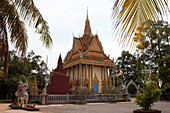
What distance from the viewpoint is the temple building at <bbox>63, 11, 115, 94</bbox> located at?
26688 millimetres

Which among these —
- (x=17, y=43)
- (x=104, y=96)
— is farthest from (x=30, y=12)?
(x=104, y=96)

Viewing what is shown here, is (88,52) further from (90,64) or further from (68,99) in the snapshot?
(68,99)

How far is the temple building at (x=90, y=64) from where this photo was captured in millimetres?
26688

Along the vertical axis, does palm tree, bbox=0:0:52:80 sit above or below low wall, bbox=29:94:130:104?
above

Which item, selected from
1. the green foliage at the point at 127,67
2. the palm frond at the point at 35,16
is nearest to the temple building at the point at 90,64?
the green foliage at the point at 127,67

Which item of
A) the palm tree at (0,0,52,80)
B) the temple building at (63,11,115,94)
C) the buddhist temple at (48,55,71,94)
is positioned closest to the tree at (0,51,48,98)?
the buddhist temple at (48,55,71,94)

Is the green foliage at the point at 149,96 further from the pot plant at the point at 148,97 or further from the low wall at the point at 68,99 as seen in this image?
the low wall at the point at 68,99

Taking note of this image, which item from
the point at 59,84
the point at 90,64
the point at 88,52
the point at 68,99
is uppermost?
the point at 88,52

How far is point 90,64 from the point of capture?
2731cm

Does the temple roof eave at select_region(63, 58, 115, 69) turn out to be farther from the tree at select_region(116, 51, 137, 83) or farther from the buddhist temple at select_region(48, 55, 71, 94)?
the tree at select_region(116, 51, 137, 83)

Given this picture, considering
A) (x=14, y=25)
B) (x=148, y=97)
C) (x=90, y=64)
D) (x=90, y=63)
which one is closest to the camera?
(x=14, y=25)

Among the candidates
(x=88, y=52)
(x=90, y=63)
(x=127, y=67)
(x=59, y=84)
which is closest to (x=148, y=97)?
(x=59, y=84)

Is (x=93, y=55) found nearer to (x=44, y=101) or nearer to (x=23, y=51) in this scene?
(x=44, y=101)

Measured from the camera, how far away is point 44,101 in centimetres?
1606
